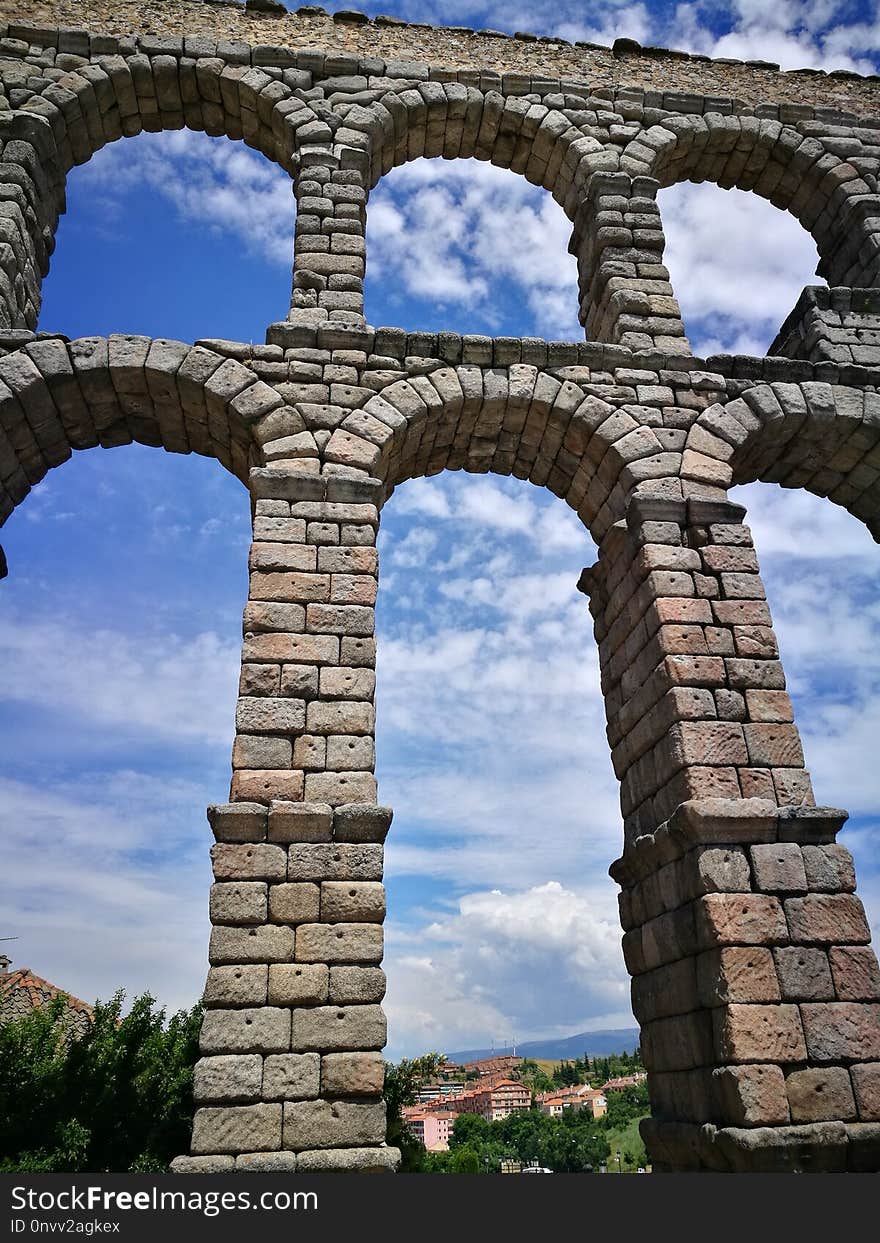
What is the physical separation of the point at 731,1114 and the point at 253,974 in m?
2.95

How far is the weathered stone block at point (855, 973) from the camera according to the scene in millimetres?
5336

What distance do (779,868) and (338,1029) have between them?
300 centimetres

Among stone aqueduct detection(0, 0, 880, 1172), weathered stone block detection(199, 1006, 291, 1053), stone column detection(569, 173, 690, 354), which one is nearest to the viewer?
weathered stone block detection(199, 1006, 291, 1053)

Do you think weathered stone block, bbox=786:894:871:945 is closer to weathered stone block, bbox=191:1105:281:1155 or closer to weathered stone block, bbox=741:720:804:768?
weathered stone block, bbox=741:720:804:768

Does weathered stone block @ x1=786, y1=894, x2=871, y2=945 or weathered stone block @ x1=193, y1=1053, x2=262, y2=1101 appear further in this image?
weathered stone block @ x1=786, y1=894, x2=871, y2=945

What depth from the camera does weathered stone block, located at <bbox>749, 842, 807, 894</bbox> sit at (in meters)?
5.55

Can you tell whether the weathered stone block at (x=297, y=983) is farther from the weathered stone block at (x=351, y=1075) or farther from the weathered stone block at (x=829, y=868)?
the weathered stone block at (x=829, y=868)

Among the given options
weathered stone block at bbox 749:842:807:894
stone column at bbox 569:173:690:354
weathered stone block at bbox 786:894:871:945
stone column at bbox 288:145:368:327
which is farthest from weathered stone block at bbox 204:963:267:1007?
stone column at bbox 569:173:690:354

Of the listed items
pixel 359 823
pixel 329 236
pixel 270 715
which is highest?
pixel 329 236

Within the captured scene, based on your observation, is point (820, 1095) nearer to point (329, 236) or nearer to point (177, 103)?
point (329, 236)

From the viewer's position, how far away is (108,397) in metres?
7.44

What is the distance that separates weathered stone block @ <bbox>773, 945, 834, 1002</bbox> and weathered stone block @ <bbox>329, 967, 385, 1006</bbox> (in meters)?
2.50

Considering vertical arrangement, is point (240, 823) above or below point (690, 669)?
below

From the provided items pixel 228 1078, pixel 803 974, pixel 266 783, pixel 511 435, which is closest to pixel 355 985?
pixel 228 1078
